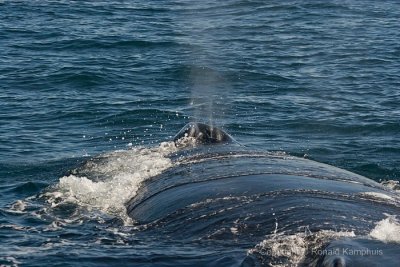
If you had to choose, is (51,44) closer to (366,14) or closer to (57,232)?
(366,14)

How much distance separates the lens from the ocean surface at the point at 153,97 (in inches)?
632

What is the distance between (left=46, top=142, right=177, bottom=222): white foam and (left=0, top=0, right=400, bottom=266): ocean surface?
0.18 feet

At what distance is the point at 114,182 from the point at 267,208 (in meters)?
6.27

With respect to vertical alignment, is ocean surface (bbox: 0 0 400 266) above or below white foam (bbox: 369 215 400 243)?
below

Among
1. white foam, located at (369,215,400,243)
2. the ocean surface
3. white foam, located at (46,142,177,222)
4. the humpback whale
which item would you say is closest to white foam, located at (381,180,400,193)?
the ocean surface

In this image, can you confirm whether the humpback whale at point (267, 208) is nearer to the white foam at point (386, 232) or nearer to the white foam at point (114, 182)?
the white foam at point (386, 232)

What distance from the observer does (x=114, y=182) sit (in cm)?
1916

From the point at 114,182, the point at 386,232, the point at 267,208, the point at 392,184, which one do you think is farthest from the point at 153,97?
the point at 386,232

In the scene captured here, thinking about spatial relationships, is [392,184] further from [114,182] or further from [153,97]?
[153,97]


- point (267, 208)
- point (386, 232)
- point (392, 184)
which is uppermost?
point (386, 232)

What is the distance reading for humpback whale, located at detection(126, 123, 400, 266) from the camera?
10.8m

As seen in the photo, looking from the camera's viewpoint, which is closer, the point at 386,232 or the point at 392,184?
the point at 386,232

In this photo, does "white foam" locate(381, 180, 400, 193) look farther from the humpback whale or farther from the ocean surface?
the humpback whale

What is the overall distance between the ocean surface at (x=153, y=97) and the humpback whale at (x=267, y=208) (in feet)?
1.87
